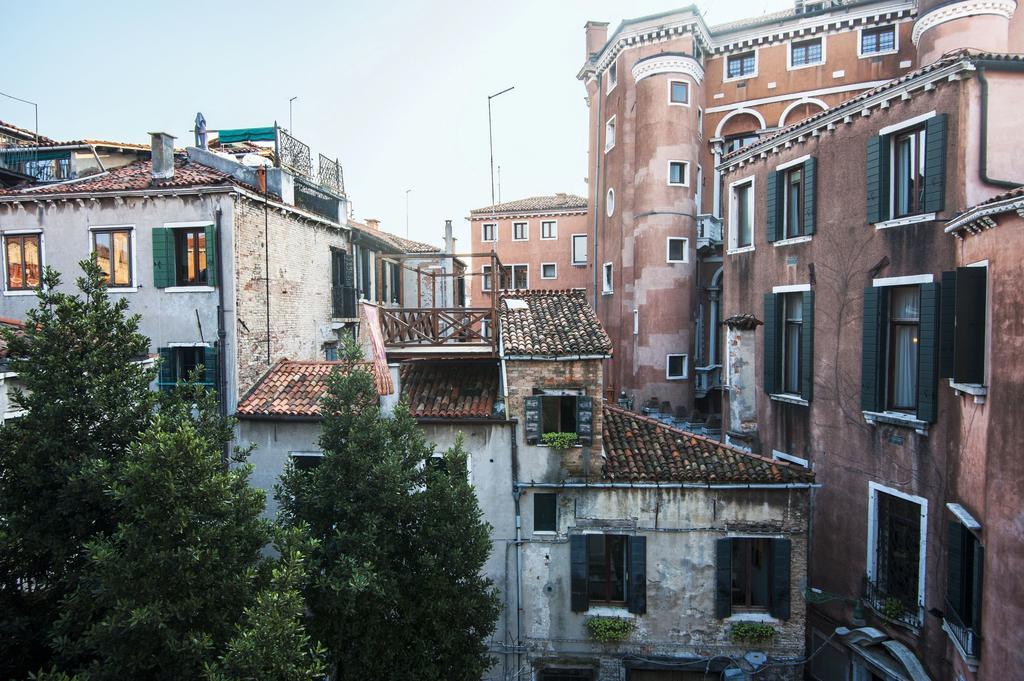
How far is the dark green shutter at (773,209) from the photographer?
47.6 ft

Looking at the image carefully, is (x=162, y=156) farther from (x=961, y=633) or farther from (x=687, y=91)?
(x=687, y=91)

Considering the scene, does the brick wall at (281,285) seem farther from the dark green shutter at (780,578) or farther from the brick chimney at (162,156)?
the dark green shutter at (780,578)

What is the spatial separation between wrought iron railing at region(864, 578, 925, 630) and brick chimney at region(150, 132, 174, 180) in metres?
17.9

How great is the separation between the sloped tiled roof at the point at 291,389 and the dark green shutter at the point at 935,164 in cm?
1045

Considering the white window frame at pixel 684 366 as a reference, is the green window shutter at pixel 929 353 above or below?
above

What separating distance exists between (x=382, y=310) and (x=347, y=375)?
351 centimetres

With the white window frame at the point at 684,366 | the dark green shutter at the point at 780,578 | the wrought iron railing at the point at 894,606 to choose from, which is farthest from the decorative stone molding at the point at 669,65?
the wrought iron railing at the point at 894,606

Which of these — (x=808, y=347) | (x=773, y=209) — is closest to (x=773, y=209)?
(x=773, y=209)

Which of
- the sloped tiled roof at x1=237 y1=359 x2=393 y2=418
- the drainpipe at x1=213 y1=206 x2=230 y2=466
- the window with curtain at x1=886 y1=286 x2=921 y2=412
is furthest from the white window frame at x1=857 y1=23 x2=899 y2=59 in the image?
the drainpipe at x1=213 y1=206 x2=230 y2=466

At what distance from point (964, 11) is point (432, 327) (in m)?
20.7

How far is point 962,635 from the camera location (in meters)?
8.94

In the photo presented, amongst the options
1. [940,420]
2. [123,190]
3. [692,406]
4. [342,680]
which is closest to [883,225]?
[940,420]

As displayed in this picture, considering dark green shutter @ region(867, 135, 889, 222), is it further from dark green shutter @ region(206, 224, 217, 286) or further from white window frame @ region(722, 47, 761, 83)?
white window frame @ region(722, 47, 761, 83)

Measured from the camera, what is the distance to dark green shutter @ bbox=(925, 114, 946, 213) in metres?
10.2
